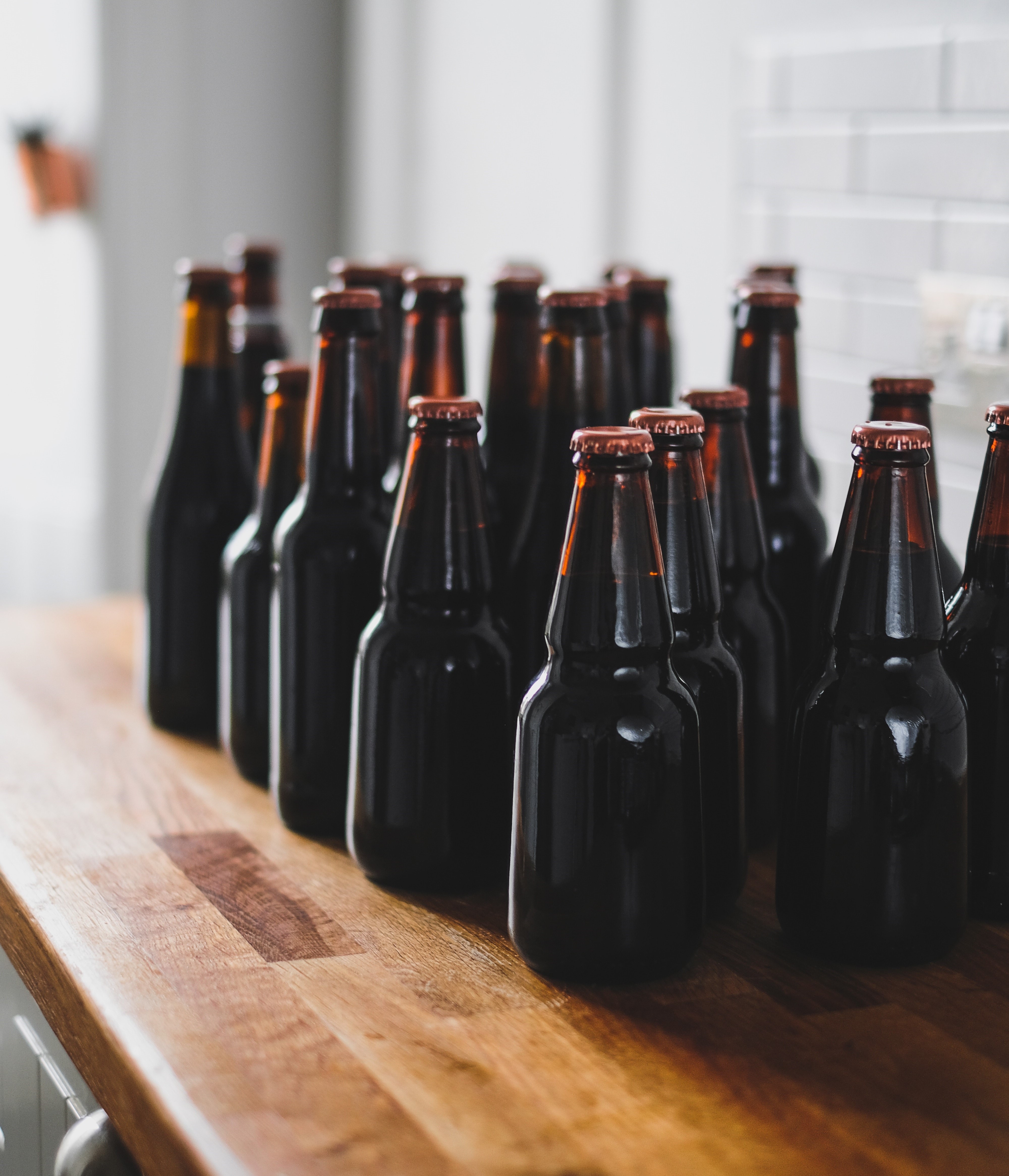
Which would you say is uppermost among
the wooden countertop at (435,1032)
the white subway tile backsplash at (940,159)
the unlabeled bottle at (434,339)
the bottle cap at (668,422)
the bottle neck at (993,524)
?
the white subway tile backsplash at (940,159)

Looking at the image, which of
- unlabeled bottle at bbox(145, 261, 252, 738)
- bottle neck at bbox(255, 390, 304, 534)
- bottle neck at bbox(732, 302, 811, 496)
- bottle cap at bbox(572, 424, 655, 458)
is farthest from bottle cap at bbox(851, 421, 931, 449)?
unlabeled bottle at bbox(145, 261, 252, 738)

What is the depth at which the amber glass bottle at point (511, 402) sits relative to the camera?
90cm

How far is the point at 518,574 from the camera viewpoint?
2.84ft

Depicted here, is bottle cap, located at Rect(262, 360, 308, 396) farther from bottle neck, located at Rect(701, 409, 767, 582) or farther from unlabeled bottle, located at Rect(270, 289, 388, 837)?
bottle neck, located at Rect(701, 409, 767, 582)

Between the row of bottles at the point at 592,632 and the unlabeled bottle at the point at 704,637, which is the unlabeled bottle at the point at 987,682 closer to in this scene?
the row of bottles at the point at 592,632

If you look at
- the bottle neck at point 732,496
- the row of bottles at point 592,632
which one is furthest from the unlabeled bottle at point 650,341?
the bottle neck at point 732,496

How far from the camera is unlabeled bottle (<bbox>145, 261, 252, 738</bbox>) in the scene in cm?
107

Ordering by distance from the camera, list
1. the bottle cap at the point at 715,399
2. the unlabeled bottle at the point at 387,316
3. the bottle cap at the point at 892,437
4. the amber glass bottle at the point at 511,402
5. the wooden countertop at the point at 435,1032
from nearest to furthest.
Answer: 1. the wooden countertop at the point at 435,1032
2. the bottle cap at the point at 892,437
3. the bottle cap at the point at 715,399
4. the amber glass bottle at the point at 511,402
5. the unlabeled bottle at the point at 387,316

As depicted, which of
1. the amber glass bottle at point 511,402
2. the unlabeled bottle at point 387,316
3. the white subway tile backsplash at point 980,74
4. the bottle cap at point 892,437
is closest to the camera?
the bottle cap at point 892,437

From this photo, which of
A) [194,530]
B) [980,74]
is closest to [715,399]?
[194,530]

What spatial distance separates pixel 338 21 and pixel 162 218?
0.50m

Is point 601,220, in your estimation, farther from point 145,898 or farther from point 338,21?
point 145,898

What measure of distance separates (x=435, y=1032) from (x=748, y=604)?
0.32 meters

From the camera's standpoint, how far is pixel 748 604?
0.84m
